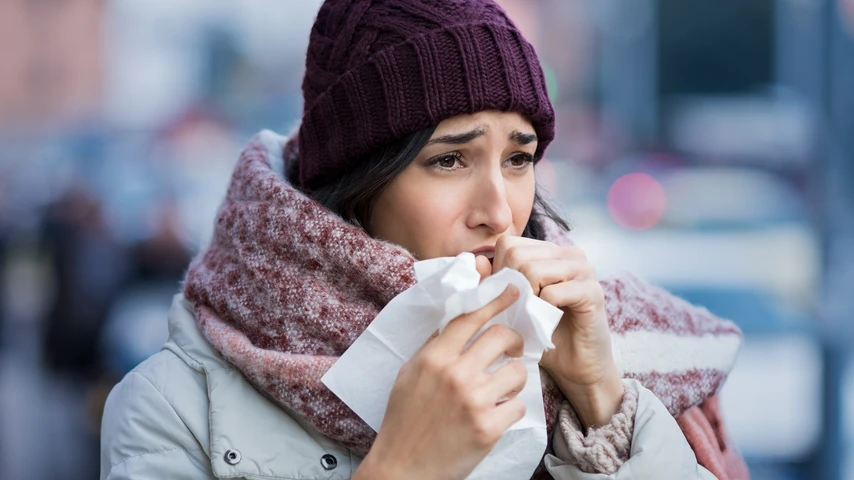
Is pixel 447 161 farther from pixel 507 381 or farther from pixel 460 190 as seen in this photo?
pixel 507 381

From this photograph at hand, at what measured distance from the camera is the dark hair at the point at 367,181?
2125 millimetres

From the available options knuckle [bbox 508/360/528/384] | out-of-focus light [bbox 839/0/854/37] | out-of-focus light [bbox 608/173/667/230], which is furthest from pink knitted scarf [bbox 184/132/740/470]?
out-of-focus light [bbox 608/173/667/230]

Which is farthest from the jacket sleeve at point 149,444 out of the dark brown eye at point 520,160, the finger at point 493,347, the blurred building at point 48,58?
the blurred building at point 48,58

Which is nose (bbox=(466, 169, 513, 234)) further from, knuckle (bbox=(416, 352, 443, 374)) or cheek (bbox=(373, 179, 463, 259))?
knuckle (bbox=(416, 352, 443, 374))

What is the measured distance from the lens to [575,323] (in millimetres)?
1925

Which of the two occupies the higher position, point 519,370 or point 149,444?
point 519,370

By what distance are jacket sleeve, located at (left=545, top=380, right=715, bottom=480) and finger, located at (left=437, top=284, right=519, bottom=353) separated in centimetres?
42

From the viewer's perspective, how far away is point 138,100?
15.7 meters

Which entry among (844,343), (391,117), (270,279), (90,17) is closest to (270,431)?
(270,279)

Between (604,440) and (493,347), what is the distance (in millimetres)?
409

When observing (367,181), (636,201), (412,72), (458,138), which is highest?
(412,72)

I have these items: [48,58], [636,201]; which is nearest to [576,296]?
[636,201]

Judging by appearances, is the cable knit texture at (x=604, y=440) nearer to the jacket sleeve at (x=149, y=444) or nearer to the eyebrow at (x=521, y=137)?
the eyebrow at (x=521, y=137)

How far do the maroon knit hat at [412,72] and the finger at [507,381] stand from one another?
66 centimetres
